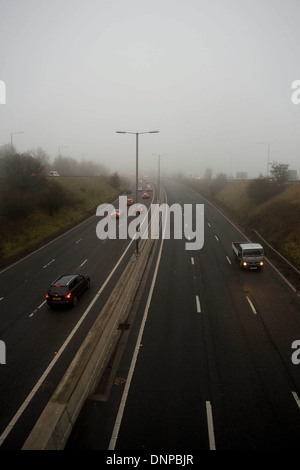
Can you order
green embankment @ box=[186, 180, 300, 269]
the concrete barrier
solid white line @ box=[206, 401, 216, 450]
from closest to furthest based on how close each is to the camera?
the concrete barrier < solid white line @ box=[206, 401, 216, 450] < green embankment @ box=[186, 180, 300, 269]

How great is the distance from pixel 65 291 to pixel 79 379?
841cm

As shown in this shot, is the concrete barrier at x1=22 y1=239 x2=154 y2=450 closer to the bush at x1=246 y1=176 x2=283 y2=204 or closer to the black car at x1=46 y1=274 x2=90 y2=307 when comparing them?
the black car at x1=46 y1=274 x2=90 y2=307

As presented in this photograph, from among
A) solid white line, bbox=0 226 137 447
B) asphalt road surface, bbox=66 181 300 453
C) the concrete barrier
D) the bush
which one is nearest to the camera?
the concrete barrier

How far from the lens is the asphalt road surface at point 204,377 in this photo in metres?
8.82

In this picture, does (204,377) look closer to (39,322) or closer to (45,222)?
(39,322)

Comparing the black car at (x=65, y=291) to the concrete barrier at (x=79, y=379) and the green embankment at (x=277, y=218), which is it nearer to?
the concrete barrier at (x=79, y=379)

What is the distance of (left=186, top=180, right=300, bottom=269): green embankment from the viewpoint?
29.5m

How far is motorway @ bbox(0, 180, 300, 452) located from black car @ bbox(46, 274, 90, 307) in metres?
0.66

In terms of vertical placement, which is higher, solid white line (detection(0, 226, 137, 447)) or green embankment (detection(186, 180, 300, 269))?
green embankment (detection(186, 180, 300, 269))

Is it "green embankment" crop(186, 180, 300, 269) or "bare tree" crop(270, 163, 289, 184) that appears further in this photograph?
"bare tree" crop(270, 163, 289, 184)

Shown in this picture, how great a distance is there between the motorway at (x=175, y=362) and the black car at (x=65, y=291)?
2.17 feet

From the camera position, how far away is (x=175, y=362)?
12500 mm

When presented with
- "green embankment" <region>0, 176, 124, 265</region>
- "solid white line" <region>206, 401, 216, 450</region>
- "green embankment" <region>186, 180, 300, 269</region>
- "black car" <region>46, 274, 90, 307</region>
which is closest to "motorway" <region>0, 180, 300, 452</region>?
"solid white line" <region>206, 401, 216, 450</region>
